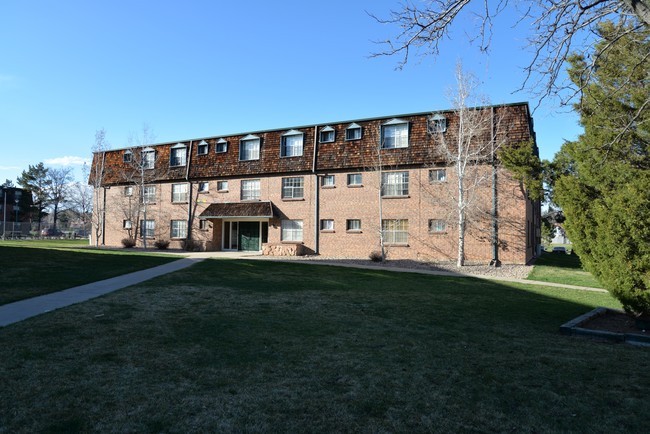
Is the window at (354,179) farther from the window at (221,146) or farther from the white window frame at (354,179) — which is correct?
the window at (221,146)

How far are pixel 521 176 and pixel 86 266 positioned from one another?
675 inches

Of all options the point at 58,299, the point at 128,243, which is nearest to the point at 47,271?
the point at 58,299

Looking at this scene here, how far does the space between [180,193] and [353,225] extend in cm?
1478

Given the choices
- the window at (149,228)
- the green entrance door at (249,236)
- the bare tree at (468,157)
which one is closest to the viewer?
the bare tree at (468,157)

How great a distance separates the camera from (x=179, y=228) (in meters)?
33.5

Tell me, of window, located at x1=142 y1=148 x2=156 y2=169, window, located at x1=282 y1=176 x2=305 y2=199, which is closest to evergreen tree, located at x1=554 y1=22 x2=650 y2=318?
window, located at x1=282 y1=176 x2=305 y2=199

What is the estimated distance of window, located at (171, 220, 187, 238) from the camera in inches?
1308

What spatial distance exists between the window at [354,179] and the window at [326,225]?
9.07 feet

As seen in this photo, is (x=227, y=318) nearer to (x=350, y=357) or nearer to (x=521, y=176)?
(x=350, y=357)

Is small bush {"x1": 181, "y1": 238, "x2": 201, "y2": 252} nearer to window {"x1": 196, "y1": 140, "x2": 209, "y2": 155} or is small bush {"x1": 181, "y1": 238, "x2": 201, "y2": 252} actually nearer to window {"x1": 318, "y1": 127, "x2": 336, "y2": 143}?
window {"x1": 196, "y1": 140, "x2": 209, "y2": 155}

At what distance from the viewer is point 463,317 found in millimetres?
8492

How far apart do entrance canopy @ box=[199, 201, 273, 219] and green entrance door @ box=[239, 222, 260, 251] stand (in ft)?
6.34

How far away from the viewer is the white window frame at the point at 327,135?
27547mm

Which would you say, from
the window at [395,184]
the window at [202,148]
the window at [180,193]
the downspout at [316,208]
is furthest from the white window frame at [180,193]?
the window at [395,184]
